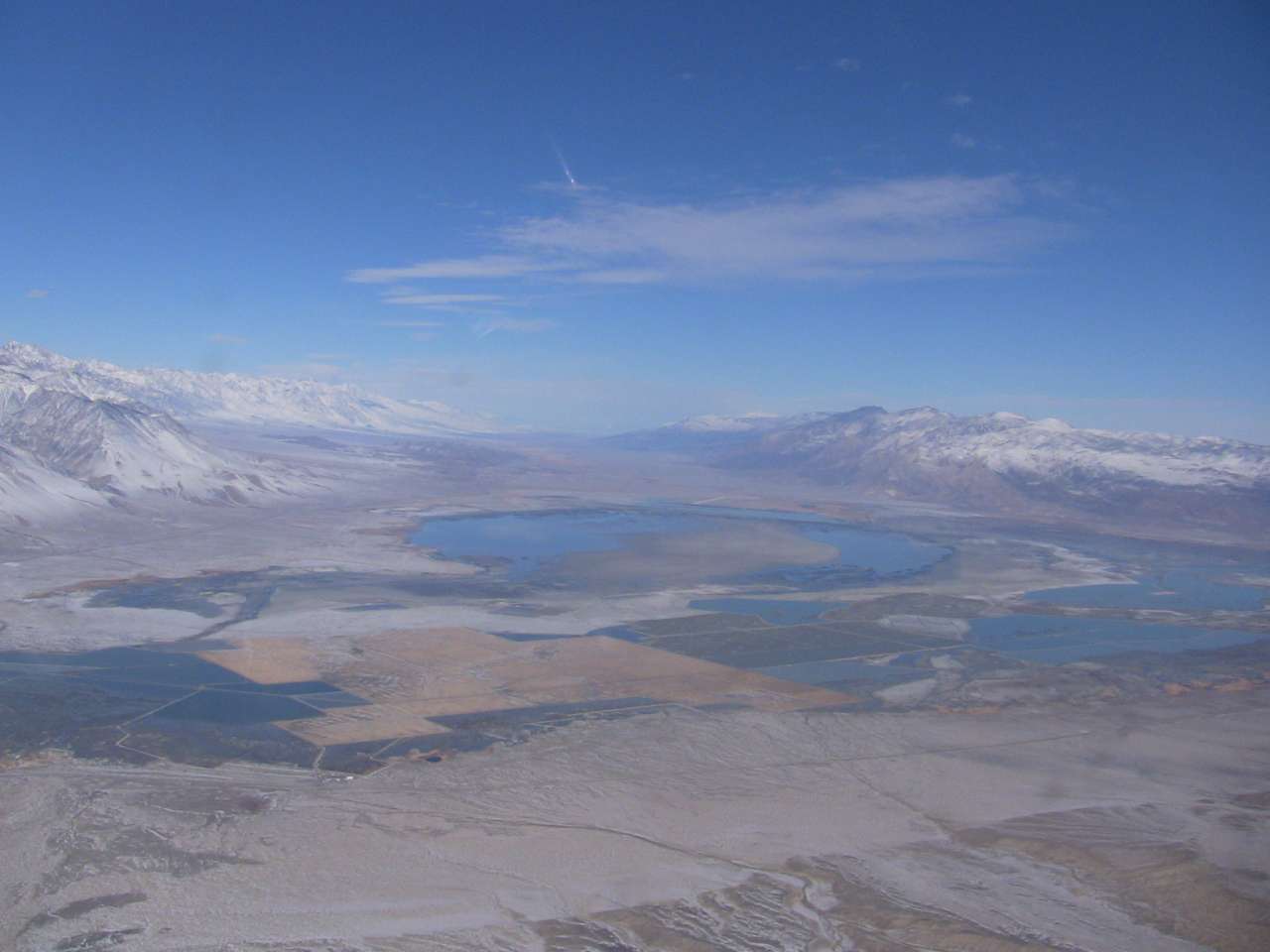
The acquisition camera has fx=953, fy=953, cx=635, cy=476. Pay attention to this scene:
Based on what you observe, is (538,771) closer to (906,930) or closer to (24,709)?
(906,930)

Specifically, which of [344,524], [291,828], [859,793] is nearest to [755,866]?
[859,793]

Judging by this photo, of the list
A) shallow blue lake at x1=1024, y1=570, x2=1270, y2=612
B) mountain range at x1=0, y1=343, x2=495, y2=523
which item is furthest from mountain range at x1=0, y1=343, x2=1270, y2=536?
shallow blue lake at x1=1024, y1=570, x2=1270, y2=612

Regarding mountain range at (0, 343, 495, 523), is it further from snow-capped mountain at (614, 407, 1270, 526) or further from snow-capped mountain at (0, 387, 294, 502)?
snow-capped mountain at (614, 407, 1270, 526)

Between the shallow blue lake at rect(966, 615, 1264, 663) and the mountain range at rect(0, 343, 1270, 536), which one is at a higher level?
the mountain range at rect(0, 343, 1270, 536)

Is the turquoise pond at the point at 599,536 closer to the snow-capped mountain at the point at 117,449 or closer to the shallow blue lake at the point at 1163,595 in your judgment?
the shallow blue lake at the point at 1163,595

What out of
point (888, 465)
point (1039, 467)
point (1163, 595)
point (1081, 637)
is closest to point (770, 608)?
point (1081, 637)

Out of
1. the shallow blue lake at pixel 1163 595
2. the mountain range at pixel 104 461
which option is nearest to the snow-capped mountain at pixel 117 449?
the mountain range at pixel 104 461

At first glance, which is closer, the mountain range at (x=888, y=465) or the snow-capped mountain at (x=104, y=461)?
the snow-capped mountain at (x=104, y=461)

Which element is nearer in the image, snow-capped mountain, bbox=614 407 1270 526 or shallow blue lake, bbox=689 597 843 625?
shallow blue lake, bbox=689 597 843 625
